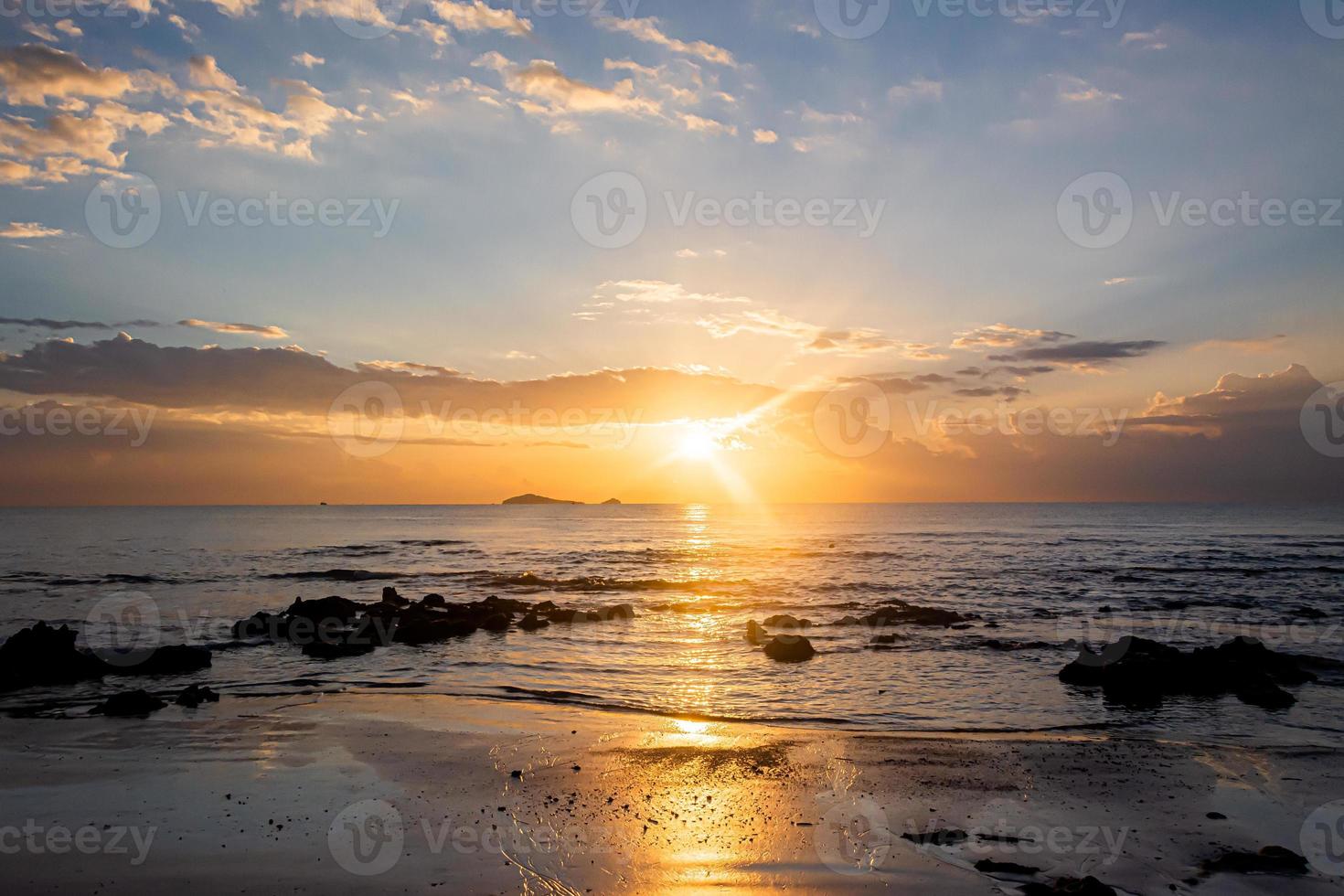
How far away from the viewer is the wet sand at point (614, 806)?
8836 mm

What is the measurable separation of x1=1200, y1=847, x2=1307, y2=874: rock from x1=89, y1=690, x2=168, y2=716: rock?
62.3ft

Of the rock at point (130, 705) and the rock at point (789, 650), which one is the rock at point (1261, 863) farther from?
the rock at point (130, 705)

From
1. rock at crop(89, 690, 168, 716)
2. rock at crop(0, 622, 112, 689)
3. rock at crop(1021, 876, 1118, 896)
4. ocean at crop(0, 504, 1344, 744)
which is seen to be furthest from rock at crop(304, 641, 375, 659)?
rock at crop(1021, 876, 1118, 896)

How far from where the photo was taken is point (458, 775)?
12.3 metres

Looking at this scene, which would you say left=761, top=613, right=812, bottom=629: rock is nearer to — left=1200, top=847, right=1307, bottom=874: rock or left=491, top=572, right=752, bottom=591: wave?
left=491, top=572, right=752, bottom=591: wave

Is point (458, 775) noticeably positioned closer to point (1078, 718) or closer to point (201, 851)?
point (201, 851)

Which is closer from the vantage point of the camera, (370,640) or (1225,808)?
(1225,808)

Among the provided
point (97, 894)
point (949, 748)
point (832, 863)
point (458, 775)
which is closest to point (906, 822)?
point (832, 863)

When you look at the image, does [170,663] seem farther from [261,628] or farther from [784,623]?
[784,623]

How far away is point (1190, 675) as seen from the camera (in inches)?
754

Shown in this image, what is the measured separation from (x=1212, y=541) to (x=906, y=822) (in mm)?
93242

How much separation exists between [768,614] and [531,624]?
1106 cm

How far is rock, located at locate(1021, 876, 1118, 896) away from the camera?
8.09 metres

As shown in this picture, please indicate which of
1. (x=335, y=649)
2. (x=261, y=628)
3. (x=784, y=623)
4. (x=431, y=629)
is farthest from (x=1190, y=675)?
(x=261, y=628)
